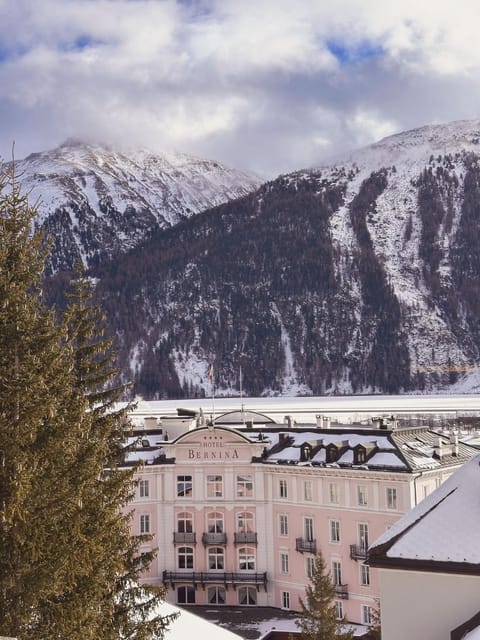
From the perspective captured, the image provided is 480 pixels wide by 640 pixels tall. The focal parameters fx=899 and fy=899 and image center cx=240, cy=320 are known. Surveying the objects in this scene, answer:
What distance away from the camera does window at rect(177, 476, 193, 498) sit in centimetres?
6106

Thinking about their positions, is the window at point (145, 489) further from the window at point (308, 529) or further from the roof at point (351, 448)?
the window at point (308, 529)

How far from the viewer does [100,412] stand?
23.8 metres

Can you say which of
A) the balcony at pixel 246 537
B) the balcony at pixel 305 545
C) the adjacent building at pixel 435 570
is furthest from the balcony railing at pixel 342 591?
the adjacent building at pixel 435 570

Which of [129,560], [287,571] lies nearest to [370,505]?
[287,571]

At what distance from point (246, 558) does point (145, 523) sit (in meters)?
7.19

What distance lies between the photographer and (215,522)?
60688 millimetres

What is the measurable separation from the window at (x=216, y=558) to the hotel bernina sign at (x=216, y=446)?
5961mm

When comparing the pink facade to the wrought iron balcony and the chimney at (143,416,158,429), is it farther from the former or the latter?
the chimney at (143,416,158,429)

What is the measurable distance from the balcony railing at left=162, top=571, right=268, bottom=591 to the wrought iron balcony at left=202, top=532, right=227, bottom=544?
2.02 meters

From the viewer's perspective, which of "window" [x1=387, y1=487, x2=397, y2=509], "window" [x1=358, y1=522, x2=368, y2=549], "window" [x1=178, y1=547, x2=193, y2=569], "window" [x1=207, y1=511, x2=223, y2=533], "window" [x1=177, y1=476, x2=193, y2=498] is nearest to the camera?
"window" [x1=387, y1=487, x2=397, y2=509]

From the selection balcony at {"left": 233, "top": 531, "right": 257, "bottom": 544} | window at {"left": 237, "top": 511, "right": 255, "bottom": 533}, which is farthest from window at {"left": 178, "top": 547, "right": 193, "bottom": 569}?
window at {"left": 237, "top": 511, "right": 255, "bottom": 533}

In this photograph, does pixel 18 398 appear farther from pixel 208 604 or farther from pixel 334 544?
pixel 208 604

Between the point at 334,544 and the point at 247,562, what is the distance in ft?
23.7

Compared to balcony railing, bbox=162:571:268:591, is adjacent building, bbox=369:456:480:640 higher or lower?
lower
